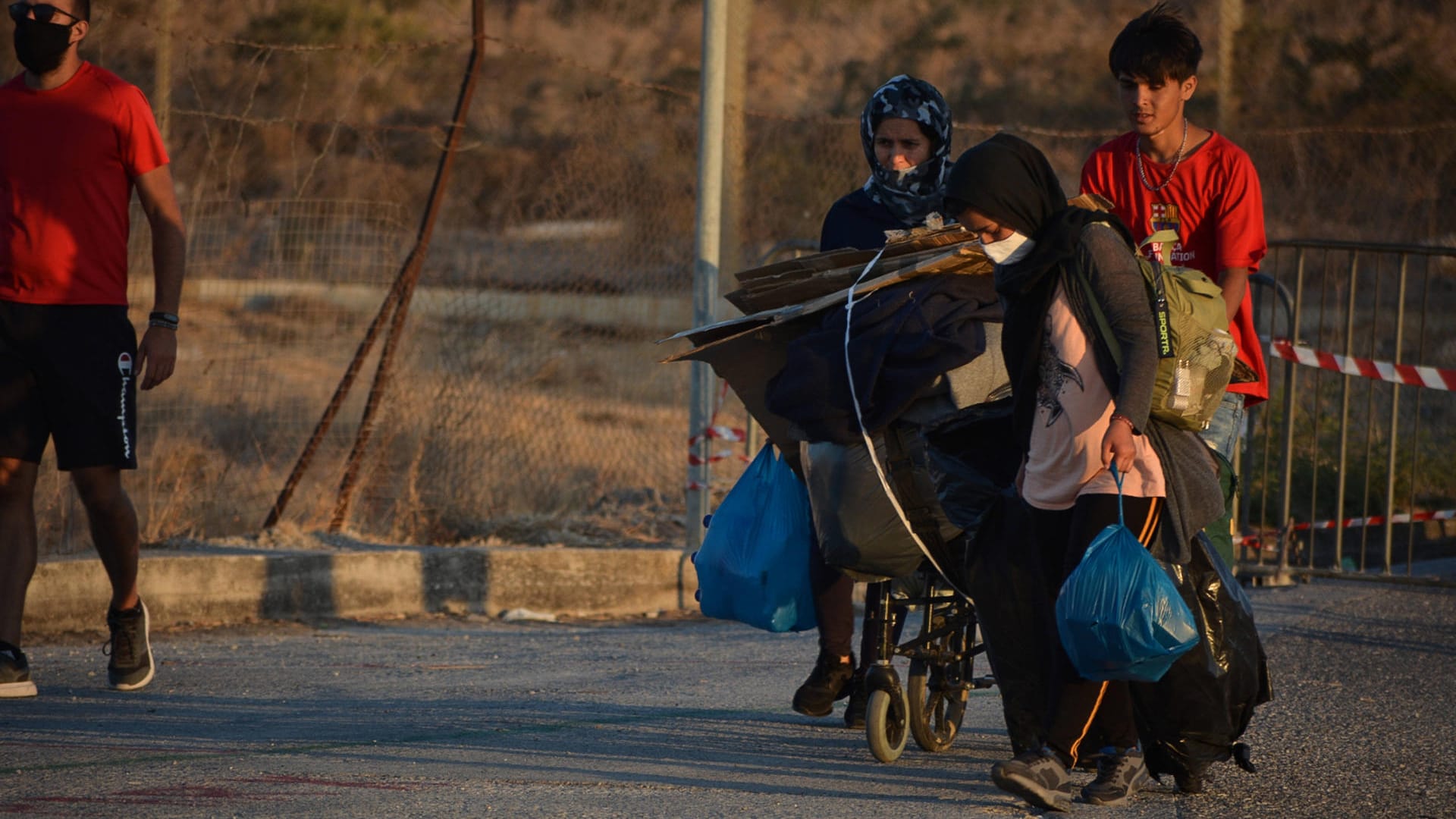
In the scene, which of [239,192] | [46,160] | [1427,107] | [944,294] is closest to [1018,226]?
[944,294]

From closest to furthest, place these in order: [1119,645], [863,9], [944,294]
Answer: [1119,645] → [944,294] → [863,9]

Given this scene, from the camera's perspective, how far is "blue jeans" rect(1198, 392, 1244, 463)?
463 cm

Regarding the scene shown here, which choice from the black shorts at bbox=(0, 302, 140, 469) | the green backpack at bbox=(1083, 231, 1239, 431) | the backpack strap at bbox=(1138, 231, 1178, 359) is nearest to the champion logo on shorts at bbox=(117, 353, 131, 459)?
the black shorts at bbox=(0, 302, 140, 469)

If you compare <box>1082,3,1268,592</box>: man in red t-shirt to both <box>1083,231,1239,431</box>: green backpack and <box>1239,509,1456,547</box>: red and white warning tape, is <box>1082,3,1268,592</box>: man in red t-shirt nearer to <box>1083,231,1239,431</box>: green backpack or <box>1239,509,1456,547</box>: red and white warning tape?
<box>1083,231,1239,431</box>: green backpack

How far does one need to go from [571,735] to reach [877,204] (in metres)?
1.98

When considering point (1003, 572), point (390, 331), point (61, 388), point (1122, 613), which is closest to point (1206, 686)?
point (1122, 613)

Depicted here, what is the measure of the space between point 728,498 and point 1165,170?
1668mm

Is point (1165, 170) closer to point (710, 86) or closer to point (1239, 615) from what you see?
point (1239, 615)

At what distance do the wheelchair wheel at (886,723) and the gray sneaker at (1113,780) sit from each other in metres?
0.61

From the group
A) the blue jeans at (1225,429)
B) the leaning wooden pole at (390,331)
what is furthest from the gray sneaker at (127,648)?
the blue jeans at (1225,429)

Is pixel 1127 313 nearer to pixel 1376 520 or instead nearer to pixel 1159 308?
pixel 1159 308

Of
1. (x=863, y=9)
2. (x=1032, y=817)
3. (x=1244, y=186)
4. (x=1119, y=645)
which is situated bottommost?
(x=1032, y=817)

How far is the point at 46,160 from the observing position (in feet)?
18.5

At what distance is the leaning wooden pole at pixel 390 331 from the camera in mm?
8617
